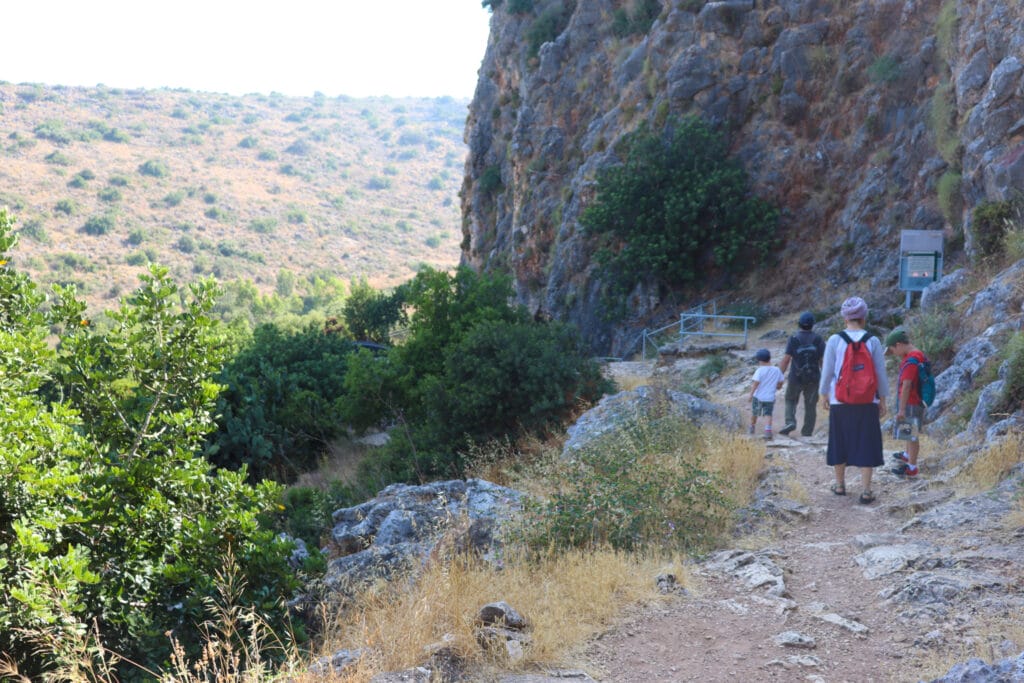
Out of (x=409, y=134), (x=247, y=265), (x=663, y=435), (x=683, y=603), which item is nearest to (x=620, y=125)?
(x=663, y=435)

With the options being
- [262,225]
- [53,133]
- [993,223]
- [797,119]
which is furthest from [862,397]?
[53,133]

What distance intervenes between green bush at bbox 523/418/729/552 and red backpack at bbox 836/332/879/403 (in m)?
1.48

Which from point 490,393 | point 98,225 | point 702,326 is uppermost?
point 490,393

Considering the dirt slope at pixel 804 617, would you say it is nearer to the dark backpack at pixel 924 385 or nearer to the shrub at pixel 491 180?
the dark backpack at pixel 924 385

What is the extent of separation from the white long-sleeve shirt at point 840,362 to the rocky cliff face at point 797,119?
34.9ft

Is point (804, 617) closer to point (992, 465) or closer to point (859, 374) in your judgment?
point (859, 374)

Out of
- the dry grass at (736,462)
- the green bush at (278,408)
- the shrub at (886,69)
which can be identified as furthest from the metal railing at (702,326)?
the dry grass at (736,462)

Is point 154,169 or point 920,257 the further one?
point 154,169

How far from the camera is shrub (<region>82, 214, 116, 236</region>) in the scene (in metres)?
83.2

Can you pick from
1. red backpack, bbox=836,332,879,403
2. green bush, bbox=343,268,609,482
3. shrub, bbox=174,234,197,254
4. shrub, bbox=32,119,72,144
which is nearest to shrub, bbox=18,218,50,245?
shrub, bbox=174,234,197,254

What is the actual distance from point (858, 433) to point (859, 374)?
0.54 meters

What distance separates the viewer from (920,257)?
19.5m

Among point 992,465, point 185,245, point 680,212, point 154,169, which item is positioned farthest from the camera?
point 154,169

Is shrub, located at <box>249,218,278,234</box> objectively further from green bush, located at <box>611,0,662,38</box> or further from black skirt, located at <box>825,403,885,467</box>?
black skirt, located at <box>825,403,885,467</box>
